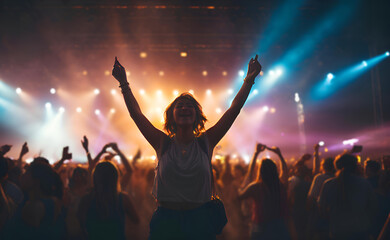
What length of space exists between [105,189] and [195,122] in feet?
5.02

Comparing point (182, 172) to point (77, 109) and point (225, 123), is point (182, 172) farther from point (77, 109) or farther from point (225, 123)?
point (77, 109)

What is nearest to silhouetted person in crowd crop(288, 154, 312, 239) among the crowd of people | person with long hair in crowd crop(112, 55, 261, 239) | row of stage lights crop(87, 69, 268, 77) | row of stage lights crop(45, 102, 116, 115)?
the crowd of people

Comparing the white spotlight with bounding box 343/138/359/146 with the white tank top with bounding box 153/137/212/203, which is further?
the white spotlight with bounding box 343/138/359/146

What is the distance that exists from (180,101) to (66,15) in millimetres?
11373

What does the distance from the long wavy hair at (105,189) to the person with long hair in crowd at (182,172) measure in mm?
1406

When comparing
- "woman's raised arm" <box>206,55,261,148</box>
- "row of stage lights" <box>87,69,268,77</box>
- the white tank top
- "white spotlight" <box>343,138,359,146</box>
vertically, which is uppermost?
"row of stage lights" <box>87,69,268,77</box>

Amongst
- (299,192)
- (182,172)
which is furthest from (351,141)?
(182,172)

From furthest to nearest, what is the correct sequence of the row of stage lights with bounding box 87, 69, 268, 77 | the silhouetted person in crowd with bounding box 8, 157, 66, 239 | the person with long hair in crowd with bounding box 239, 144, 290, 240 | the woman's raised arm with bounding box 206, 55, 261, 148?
the row of stage lights with bounding box 87, 69, 268, 77 < the person with long hair in crowd with bounding box 239, 144, 290, 240 < the silhouetted person in crowd with bounding box 8, 157, 66, 239 < the woman's raised arm with bounding box 206, 55, 261, 148

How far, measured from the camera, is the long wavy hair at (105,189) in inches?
130

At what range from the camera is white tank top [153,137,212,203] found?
6.31 ft

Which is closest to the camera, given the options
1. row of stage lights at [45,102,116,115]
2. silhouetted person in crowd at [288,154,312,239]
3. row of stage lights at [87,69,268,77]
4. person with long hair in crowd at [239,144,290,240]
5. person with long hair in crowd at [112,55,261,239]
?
person with long hair in crowd at [112,55,261,239]

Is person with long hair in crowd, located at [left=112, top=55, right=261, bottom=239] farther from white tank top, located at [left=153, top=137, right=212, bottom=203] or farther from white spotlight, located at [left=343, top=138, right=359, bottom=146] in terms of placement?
white spotlight, located at [left=343, top=138, right=359, bottom=146]

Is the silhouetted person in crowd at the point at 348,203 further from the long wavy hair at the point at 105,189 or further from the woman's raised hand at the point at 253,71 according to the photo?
the long wavy hair at the point at 105,189

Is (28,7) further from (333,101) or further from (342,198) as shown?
(333,101)
